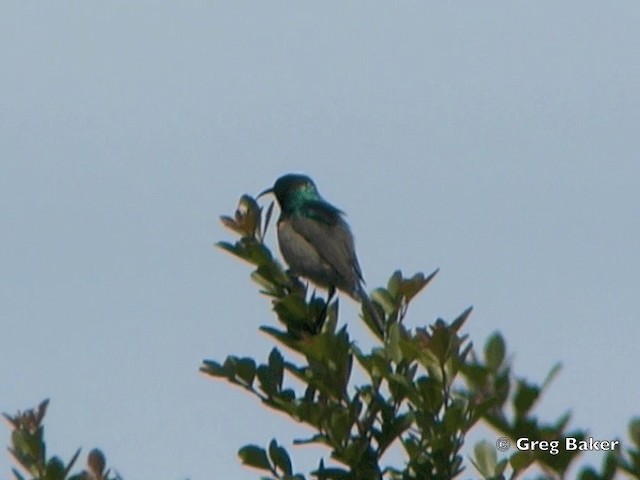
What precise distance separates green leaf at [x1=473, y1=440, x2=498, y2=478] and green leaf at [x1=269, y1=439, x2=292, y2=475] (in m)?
0.65

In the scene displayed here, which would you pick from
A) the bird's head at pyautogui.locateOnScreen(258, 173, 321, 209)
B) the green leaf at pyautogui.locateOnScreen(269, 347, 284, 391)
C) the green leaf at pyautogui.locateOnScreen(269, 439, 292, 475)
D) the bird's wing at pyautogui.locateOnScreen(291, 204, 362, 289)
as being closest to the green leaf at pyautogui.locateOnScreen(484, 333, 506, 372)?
the green leaf at pyautogui.locateOnScreen(269, 439, 292, 475)

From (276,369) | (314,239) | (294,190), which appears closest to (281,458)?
(276,369)

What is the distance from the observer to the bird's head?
9602 mm

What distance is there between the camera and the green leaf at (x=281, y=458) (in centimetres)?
504

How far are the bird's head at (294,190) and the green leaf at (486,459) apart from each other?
→ 485 cm

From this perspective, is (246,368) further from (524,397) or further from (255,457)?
(524,397)

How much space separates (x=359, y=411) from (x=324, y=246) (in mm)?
3759

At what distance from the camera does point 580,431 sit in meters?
3.34

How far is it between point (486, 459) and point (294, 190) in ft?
16.5

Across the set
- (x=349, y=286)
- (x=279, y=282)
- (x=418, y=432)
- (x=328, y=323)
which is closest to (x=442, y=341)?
(x=418, y=432)

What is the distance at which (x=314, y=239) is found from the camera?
29.3 feet

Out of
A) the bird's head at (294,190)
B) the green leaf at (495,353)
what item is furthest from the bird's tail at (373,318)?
the bird's head at (294,190)

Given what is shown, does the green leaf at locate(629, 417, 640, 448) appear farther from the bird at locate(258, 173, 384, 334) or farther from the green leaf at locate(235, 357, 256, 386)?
the bird at locate(258, 173, 384, 334)

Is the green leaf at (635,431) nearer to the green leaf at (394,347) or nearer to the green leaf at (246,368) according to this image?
the green leaf at (394,347)
